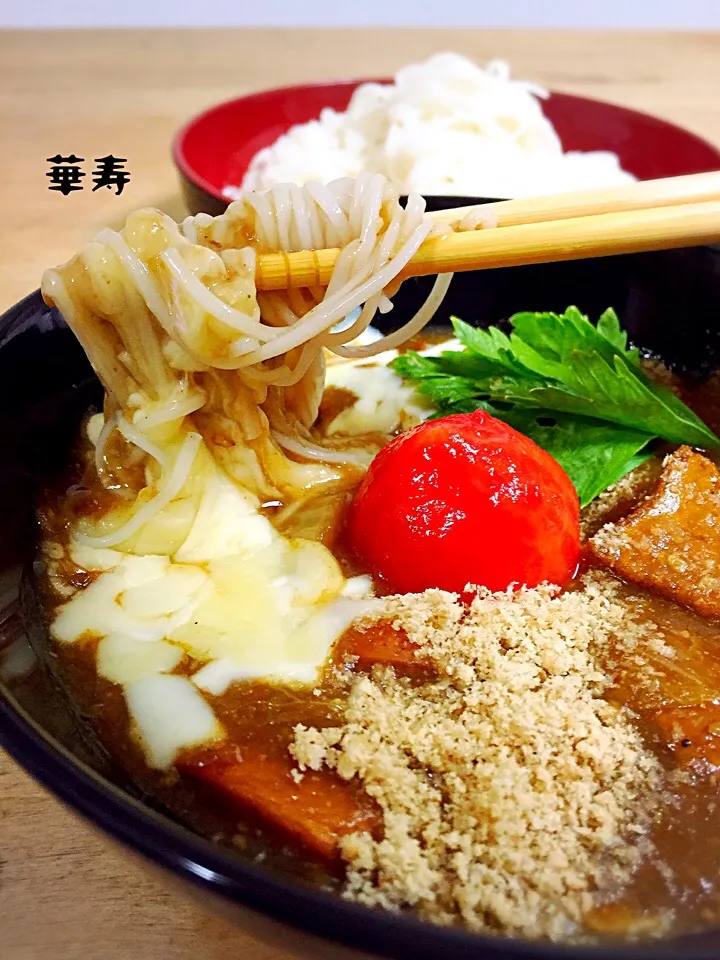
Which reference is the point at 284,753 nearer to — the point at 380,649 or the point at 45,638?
the point at 380,649

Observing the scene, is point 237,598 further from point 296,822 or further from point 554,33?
point 554,33

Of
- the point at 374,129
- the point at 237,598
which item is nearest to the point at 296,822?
the point at 237,598

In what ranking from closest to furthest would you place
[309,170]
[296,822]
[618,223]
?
[296,822], [618,223], [309,170]

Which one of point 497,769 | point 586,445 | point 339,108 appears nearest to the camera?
point 497,769

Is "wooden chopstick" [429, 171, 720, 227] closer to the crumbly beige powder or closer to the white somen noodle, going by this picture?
the white somen noodle

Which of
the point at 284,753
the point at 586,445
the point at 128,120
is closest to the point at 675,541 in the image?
the point at 586,445

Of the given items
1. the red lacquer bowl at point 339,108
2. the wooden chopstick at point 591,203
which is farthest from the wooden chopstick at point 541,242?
the red lacquer bowl at point 339,108
